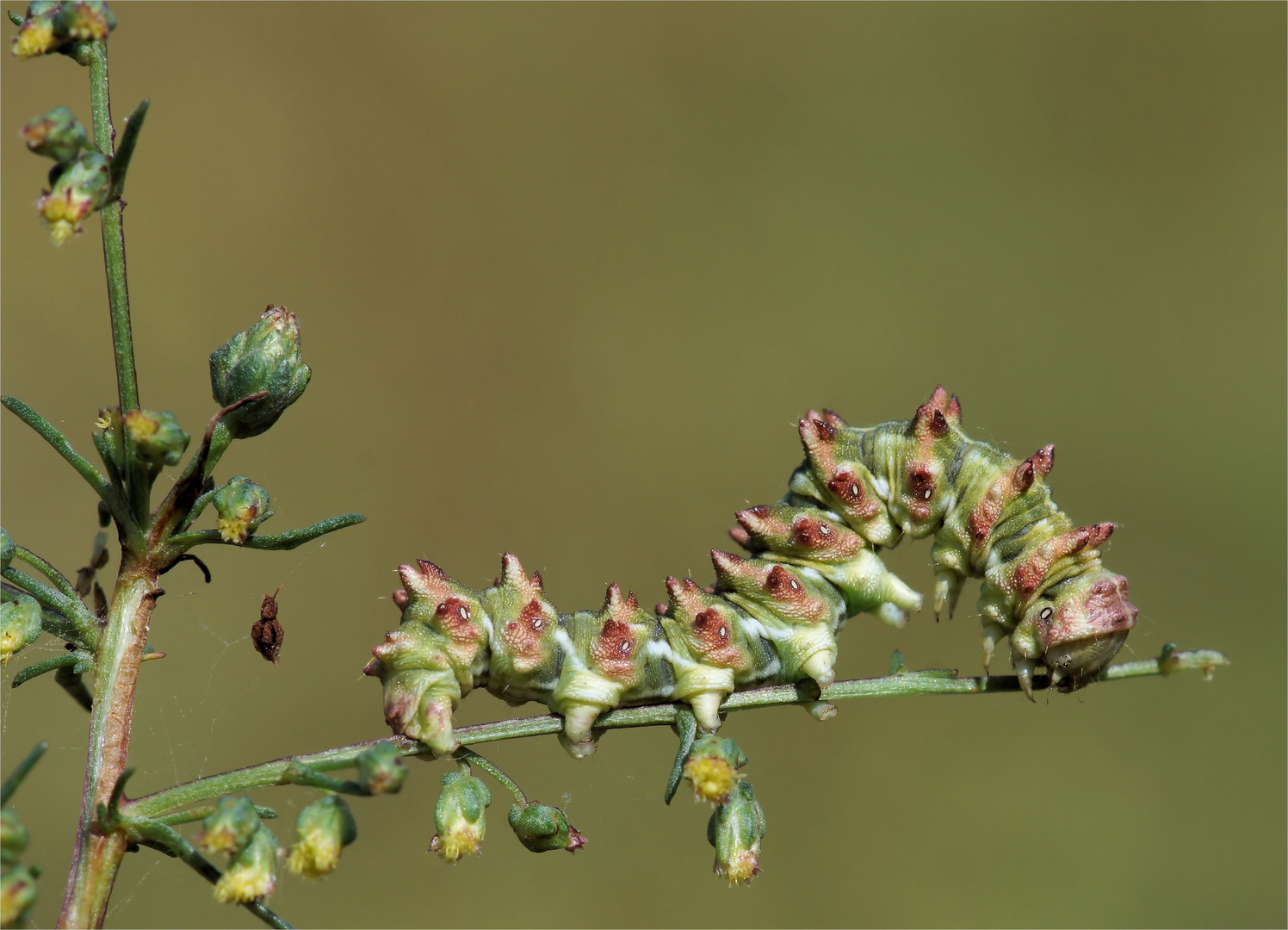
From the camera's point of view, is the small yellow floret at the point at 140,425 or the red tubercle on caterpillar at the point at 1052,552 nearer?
the small yellow floret at the point at 140,425

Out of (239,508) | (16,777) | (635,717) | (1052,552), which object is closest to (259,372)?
(239,508)

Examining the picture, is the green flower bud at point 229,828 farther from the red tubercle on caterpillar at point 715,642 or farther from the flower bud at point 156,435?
the red tubercle on caterpillar at point 715,642

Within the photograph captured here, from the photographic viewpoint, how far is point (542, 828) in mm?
1563

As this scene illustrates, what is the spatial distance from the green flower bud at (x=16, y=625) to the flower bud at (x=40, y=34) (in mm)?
688

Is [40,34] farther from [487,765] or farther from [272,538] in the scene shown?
[487,765]

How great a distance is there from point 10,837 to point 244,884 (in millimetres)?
251

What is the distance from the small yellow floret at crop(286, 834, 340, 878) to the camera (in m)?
1.33

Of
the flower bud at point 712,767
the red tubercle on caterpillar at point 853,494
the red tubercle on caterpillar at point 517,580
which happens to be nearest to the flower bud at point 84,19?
the red tubercle on caterpillar at point 517,580

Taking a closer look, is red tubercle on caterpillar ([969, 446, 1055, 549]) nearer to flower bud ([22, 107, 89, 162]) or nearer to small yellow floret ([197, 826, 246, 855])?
small yellow floret ([197, 826, 246, 855])

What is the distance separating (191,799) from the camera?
1.27 metres

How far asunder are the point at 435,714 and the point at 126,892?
550 centimetres

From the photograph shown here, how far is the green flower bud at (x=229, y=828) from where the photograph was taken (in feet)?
4.07

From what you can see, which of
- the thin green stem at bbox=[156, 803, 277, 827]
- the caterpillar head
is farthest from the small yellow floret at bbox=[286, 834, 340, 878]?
the caterpillar head

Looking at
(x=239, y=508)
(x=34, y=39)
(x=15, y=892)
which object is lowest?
(x=15, y=892)
